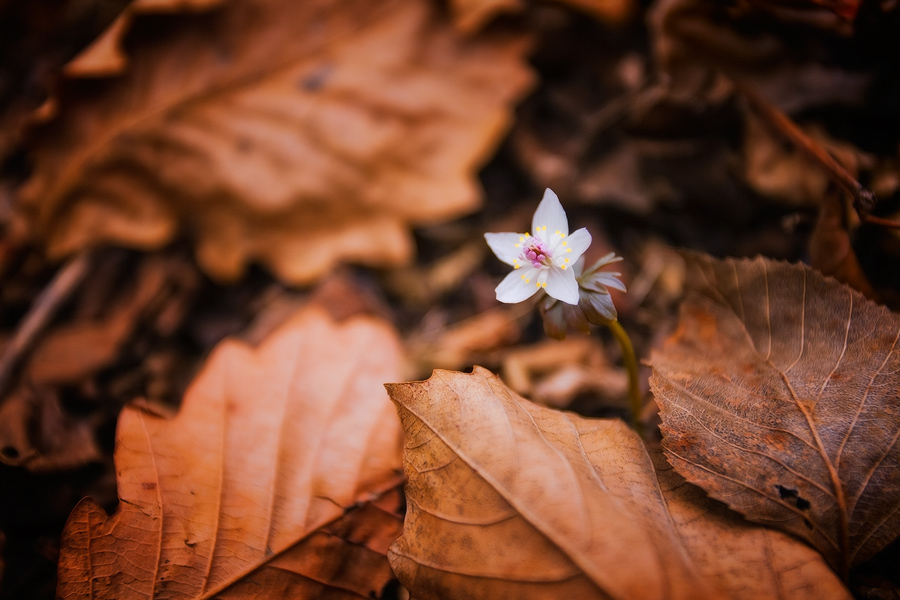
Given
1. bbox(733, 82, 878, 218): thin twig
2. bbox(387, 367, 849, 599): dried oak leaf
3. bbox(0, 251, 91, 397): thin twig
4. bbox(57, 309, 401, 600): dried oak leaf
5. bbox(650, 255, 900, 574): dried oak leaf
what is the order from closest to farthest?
1. bbox(387, 367, 849, 599): dried oak leaf
2. bbox(650, 255, 900, 574): dried oak leaf
3. bbox(57, 309, 401, 600): dried oak leaf
4. bbox(733, 82, 878, 218): thin twig
5. bbox(0, 251, 91, 397): thin twig

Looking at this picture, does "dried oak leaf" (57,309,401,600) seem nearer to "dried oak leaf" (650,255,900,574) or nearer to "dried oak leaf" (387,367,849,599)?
"dried oak leaf" (387,367,849,599)

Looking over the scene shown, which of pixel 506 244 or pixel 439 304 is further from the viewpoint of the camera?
pixel 439 304

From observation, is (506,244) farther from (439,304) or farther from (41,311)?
(41,311)

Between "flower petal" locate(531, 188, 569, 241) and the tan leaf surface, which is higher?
the tan leaf surface

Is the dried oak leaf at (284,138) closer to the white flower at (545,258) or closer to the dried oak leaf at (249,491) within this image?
the dried oak leaf at (249,491)

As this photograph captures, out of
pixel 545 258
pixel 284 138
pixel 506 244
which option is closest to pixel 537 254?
pixel 545 258

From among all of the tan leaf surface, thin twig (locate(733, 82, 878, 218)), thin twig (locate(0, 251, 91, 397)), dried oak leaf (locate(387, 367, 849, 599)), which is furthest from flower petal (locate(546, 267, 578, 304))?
thin twig (locate(0, 251, 91, 397))
